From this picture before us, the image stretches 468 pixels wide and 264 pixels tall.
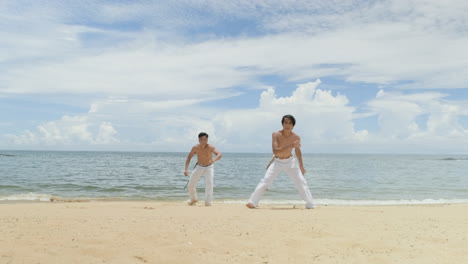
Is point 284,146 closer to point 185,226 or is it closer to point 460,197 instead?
point 185,226

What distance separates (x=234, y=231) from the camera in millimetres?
5449

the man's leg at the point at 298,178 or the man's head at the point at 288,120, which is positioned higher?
the man's head at the point at 288,120

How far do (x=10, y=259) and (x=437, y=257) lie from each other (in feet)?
15.0

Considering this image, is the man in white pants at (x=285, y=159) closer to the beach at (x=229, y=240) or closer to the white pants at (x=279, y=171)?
the white pants at (x=279, y=171)

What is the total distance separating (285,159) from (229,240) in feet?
12.6

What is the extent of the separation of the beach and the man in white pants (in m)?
1.77

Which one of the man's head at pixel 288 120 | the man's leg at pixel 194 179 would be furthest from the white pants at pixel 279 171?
the man's leg at pixel 194 179

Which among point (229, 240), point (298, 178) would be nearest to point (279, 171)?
point (298, 178)

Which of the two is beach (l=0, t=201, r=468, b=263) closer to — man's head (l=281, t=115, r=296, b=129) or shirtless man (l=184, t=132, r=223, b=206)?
man's head (l=281, t=115, r=296, b=129)

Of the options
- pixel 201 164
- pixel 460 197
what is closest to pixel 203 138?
pixel 201 164

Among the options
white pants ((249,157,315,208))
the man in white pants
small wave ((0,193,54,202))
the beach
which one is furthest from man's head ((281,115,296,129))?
small wave ((0,193,54,202))

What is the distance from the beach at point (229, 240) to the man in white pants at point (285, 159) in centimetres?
177

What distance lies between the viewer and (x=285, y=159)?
27.8 ft

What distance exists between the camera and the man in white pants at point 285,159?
27.3ft
